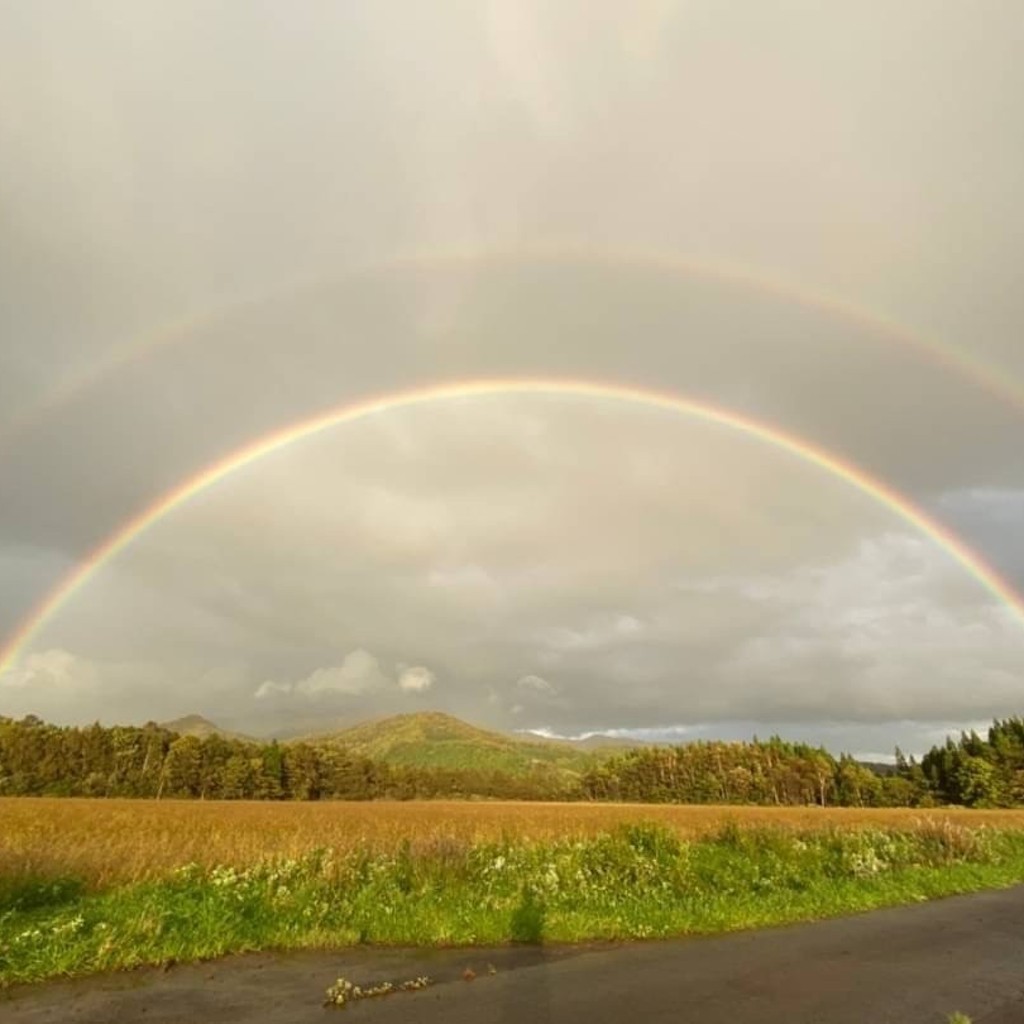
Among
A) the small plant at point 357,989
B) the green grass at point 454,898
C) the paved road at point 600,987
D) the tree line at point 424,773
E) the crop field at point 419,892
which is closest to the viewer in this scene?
the paved road at point 600,987

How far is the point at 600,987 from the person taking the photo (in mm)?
9359

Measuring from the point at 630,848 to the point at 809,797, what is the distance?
149m

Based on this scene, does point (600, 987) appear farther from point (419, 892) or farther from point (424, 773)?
point (424, 773)

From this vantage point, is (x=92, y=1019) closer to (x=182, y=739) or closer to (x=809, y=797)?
(x=182, y=739)

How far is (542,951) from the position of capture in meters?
11.3

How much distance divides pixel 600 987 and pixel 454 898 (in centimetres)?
514

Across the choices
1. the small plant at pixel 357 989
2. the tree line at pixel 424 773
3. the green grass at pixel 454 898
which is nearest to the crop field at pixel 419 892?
the green grass at pixel 454 898

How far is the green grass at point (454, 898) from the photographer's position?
35.8 ft

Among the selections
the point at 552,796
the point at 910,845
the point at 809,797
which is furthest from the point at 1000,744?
the point at 910,845

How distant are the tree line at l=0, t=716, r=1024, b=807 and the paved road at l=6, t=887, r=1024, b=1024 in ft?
441

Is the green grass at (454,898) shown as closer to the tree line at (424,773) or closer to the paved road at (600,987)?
the paved road at (600,987)

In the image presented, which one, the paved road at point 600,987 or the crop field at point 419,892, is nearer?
the paved road at point 600,987

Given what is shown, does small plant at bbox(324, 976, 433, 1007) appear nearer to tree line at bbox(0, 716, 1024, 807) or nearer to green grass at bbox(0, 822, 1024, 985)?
green grass at bbox(0, 822, 1024, 985)

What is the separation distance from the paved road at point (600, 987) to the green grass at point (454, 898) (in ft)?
2.50
